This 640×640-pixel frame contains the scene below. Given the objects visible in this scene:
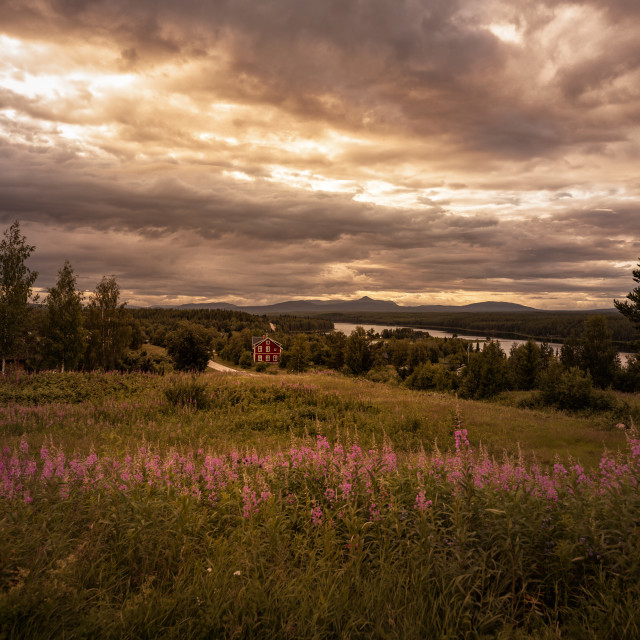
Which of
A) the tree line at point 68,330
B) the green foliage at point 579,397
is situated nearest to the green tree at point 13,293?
the tree line at point 68,330

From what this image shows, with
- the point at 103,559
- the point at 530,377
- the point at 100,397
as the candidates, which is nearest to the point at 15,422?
the point at 100,397

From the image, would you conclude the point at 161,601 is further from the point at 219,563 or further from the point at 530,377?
the point at 530,377

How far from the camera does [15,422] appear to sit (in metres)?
13.1

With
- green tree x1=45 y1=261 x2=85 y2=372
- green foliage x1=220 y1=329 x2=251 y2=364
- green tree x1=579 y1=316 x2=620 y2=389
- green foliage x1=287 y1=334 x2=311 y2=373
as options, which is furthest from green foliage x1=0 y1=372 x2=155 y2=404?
green foliage x1=220 y1=329 x2=251 y2=364

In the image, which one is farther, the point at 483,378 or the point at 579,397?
the point at 483,378

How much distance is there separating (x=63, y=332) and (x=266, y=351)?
6464 cm

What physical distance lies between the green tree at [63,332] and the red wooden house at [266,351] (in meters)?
62.9

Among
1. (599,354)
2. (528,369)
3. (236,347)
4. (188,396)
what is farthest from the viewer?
(236,347)

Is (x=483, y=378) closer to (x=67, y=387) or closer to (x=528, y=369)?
(x=528, y=369)

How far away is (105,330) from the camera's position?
39438 mm

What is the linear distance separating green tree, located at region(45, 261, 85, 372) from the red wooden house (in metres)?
62.9

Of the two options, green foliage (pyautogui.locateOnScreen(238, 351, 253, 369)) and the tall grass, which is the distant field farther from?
green foliage (pyautogui.locateOnScreen(238, 351, 253, 369))

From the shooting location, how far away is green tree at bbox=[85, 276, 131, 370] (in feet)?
128

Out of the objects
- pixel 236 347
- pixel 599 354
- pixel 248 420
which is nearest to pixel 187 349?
pixel 248 420
